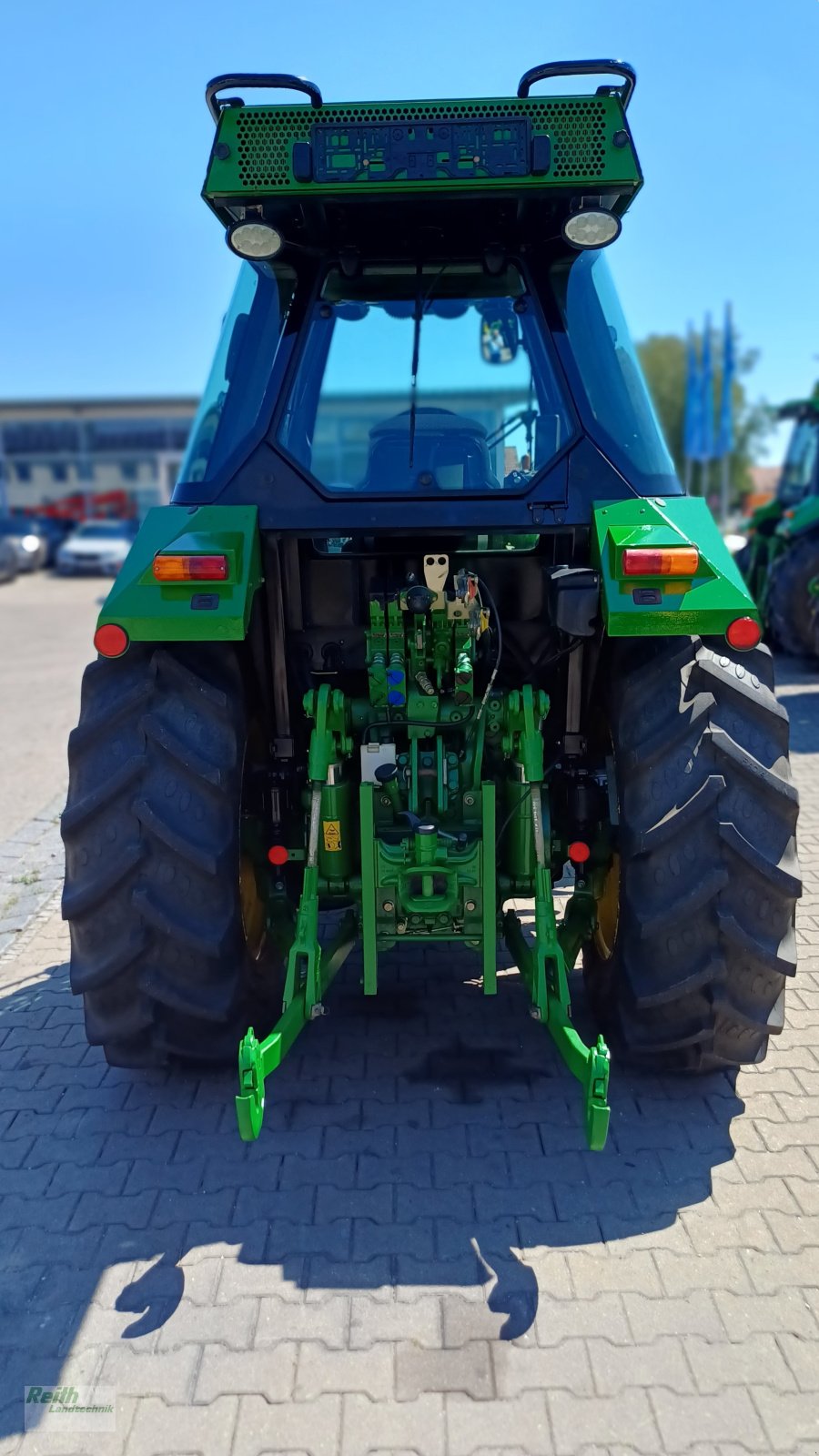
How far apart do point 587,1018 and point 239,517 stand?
192 cm

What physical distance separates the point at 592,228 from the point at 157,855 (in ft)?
6.63

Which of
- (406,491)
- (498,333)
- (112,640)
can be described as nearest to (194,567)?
(112,640)

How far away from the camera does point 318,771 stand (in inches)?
119

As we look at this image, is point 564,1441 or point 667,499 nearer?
point 564,1441

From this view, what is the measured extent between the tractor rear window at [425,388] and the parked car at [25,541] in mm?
24274

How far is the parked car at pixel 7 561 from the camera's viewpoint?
25422 mm

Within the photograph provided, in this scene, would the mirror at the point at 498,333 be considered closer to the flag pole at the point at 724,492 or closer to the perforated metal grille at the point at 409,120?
the perforated metal grille at the point at 409,120

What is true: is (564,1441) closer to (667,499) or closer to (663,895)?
(663,895)

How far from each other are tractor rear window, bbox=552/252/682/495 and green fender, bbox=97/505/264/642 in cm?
104

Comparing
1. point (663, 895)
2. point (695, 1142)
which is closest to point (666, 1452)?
point (695, 1142)

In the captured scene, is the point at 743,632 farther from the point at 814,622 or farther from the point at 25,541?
the point at 25,541

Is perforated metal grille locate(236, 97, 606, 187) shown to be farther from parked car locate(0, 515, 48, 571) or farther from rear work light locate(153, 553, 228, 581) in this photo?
parked car locate(0, 515, 48, 571)

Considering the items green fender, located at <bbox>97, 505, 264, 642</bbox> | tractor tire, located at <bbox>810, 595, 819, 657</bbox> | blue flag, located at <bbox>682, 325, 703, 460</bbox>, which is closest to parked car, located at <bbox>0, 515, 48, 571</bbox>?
blue flag, located at <bbox>682, 325, 703, 460</bbox>

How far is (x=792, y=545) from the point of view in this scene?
1011 centimetres
